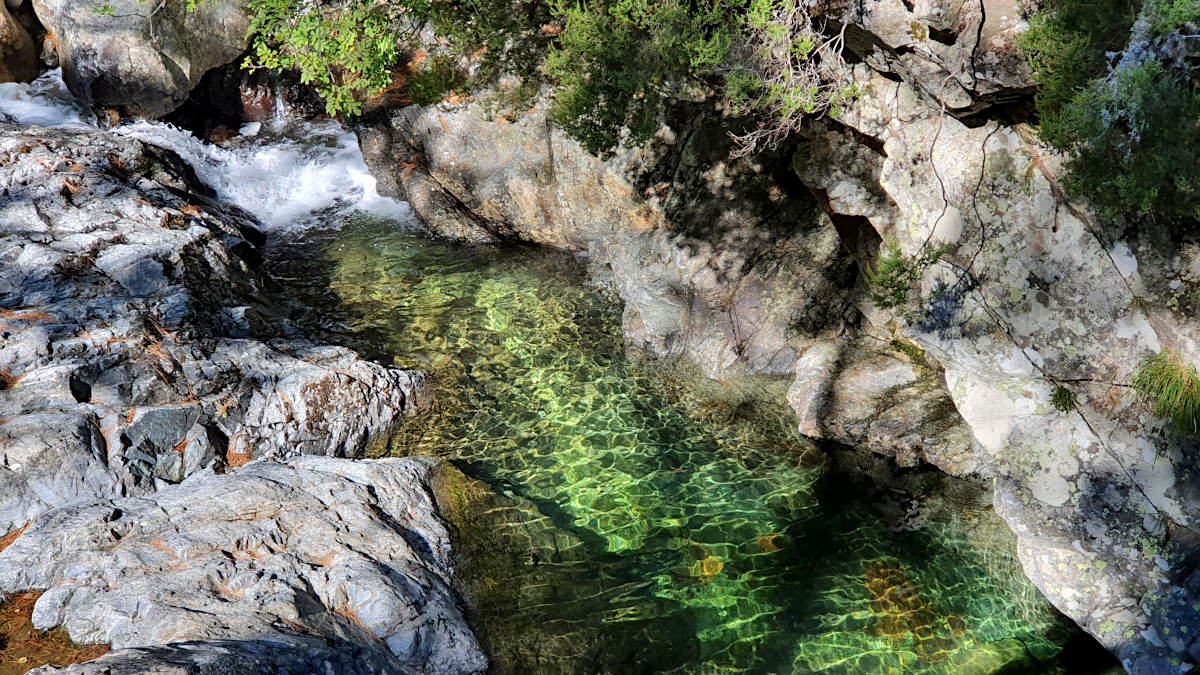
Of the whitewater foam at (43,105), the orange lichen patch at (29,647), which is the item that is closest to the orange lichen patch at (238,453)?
the orange lichen patch at (29,647)

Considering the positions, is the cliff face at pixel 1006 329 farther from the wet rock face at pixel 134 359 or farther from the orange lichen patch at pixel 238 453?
the orange lichen patch at pixel 238 453

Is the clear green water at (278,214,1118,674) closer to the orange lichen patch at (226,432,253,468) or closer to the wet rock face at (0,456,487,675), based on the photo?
the wet rock face at (0,456,487,675)

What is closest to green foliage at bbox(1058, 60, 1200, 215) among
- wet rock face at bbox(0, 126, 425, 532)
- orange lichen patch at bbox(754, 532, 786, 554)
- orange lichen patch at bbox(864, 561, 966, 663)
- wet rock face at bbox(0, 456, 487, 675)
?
orange lichen patch at bbox(864, 561, 966, 663)

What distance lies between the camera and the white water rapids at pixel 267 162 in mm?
10891

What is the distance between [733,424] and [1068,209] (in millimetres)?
3162

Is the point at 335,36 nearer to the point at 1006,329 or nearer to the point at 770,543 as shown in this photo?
the point at 770,543

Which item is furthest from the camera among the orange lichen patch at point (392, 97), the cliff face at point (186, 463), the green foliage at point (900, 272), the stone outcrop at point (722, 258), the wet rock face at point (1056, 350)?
the orange lichen patch at point (392, 97)

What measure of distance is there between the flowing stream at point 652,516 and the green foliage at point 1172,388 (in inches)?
58.5

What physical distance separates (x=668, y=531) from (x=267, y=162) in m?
8.92

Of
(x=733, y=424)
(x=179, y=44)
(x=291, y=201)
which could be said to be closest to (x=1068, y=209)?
(x=733, y=424)

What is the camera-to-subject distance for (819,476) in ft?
21.0

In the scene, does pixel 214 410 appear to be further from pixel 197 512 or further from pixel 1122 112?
pixel 1122 112

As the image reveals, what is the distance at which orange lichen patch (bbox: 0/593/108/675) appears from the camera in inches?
159

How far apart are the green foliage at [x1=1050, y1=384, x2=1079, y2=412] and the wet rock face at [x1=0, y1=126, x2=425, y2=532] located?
5065 mm
